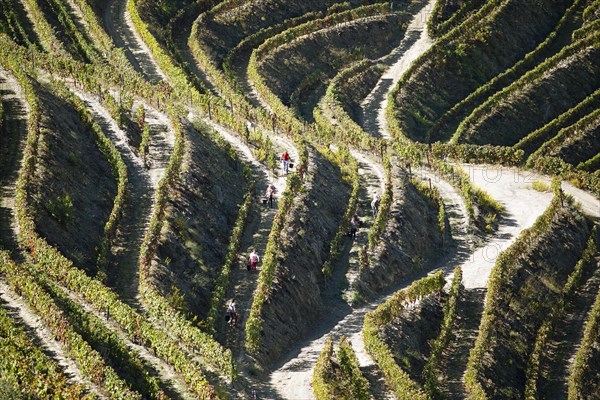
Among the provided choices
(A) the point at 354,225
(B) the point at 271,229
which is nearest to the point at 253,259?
(B) the point at 271,229

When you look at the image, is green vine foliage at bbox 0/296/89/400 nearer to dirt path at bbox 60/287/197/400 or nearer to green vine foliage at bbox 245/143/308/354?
dirt path at bbox 60/287/197/400

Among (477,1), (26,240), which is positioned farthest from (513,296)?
(477,1)

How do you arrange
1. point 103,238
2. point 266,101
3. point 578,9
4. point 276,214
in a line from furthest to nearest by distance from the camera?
point 578,9 < point 266,101 < point 276,214 < point 103,238

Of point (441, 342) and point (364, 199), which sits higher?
point (364, 199)

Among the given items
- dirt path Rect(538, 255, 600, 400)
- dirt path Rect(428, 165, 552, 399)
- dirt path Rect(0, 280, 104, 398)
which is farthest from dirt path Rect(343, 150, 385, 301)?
dirt path Rect(0, 280, 104, 398)

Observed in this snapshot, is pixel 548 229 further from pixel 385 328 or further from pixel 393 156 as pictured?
pixel 385 328

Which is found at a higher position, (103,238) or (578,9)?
(578,9)

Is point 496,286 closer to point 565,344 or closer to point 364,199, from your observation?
point 565,344
